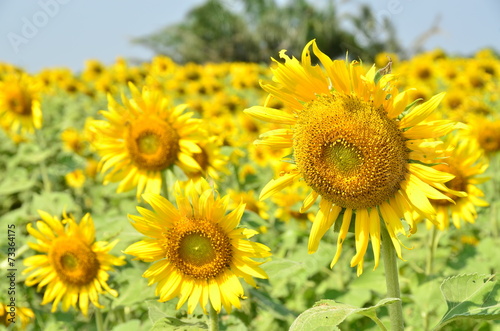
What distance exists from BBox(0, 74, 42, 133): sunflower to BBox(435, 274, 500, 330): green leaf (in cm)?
368

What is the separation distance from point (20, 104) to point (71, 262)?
8.15 feet

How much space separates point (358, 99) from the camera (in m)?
1.50

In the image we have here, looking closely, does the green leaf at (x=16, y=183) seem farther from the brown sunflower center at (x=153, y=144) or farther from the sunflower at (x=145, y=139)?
the brown sunflower center at (x=153, y=144)

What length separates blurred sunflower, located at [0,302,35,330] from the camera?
2688 millimetres

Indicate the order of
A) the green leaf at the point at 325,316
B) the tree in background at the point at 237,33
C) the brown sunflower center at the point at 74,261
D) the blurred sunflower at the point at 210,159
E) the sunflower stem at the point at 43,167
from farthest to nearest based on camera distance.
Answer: the tree in background at the point at 237,33 < the sunflower stem at the point at 43,167 < the blurred sunflower at the point at 210,159 < the brown sunflower center at the point at 74,261 < the green leaf at the point at 325,316

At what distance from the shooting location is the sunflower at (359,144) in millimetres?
1471

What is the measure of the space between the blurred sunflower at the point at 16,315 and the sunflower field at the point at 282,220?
0.03 feet

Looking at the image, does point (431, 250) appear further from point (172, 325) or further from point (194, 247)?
point (172, 325)

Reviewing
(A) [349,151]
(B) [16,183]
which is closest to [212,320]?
(A) [349,151]

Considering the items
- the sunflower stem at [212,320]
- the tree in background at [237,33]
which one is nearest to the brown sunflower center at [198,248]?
the sunflower stem at [212,320]

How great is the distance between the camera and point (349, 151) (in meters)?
1.53

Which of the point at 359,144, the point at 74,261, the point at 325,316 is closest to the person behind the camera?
the point at 325,316

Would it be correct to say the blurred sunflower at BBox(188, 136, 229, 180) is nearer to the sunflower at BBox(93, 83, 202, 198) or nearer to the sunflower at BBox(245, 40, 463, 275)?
the sunflower at BBox(93, 83, 202, 198)

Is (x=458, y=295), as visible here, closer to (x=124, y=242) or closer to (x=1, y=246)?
(x=124, y=242)
